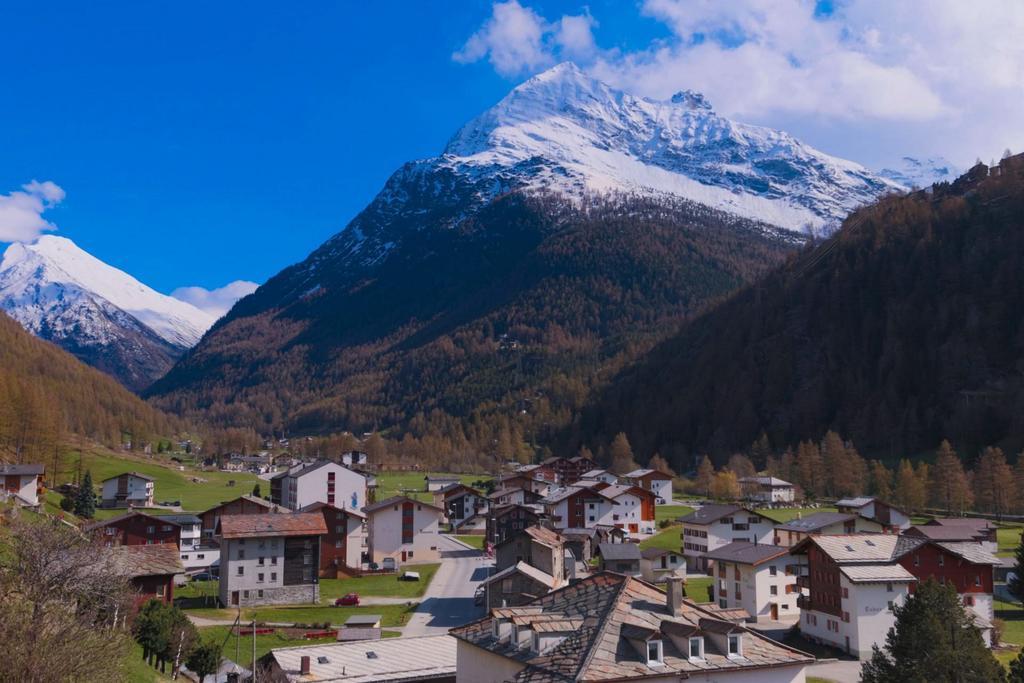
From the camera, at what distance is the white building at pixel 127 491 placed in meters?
112

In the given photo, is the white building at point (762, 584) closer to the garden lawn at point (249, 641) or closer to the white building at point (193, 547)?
the garden lawn at point (249, 641)

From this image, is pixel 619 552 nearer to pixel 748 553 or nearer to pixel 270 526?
pixel 748 553

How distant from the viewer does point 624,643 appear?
2541 cm

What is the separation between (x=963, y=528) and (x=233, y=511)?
5943 cm

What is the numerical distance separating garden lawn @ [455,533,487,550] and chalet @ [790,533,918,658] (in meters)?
47.8

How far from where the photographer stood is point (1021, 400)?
5162 inches

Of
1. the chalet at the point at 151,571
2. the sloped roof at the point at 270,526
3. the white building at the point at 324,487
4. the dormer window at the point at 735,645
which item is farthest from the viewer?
the white building at the point at 324,487

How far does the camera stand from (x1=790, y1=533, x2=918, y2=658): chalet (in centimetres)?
4881

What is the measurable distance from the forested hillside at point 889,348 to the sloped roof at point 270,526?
10021cm

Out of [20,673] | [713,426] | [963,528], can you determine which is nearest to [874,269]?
[713,426]

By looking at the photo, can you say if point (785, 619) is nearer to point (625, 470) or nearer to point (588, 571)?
point (588, 571)

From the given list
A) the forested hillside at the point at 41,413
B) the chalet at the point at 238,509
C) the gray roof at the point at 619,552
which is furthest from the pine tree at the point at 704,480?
the forested hillside at the point at 41,413

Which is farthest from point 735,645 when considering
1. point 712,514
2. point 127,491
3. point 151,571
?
point 127,491

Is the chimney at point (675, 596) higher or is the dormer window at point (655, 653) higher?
the chimney at point (675, 596)
